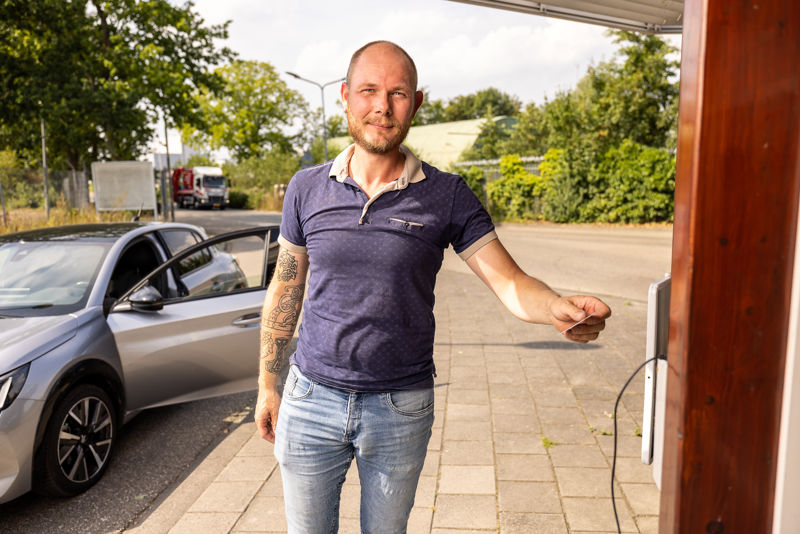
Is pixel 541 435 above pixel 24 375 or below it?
below

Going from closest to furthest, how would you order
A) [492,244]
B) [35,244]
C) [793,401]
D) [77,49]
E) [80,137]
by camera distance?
[793,401], [492,244], [35,244], [77,49], [80,137]

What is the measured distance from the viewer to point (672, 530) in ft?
3.62

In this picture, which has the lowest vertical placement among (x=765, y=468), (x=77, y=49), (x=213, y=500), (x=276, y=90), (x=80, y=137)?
(x=213, y=500)

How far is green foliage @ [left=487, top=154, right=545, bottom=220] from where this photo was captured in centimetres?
2380

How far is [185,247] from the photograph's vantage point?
5504 mm

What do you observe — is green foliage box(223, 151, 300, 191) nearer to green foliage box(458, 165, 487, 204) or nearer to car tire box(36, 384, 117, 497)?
green foliage box(458, 165, 487, 204)

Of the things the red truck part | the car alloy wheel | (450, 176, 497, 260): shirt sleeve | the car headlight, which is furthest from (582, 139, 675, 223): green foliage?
the red truck part

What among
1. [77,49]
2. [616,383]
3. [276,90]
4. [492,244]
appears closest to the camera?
[492,244]

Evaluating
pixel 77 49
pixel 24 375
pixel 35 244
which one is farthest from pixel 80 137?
pixel 24 375

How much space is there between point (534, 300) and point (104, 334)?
319 cm

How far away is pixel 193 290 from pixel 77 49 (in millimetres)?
18384

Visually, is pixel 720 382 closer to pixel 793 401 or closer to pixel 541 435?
pixel 793 401

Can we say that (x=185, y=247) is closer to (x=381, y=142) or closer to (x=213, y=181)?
(x=381, y=142)

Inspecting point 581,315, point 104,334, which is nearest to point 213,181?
point 104,334
